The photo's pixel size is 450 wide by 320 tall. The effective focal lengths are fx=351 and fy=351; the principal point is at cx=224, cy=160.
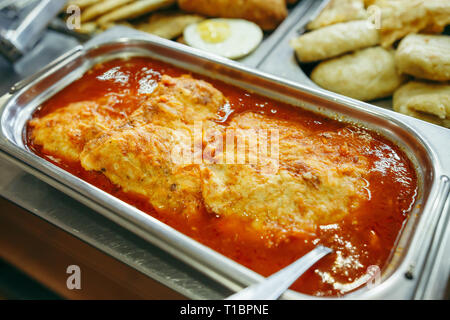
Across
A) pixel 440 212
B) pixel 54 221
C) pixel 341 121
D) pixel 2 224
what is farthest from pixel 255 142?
pixel 2 224

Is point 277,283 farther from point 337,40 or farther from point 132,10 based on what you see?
point 132,10

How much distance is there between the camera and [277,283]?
4.38 feet

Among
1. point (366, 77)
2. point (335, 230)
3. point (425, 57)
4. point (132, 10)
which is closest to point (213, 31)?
point (132, 10)

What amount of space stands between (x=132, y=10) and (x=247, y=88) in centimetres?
154

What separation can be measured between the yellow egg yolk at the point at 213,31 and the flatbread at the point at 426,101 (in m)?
1.47

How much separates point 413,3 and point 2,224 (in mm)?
3163

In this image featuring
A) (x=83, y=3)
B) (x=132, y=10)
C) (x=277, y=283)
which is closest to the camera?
(x=277, y=283)

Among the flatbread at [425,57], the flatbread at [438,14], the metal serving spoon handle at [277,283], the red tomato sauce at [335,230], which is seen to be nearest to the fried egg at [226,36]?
the red tomato sauce at [335,230]

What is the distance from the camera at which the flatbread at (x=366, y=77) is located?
2.52 m

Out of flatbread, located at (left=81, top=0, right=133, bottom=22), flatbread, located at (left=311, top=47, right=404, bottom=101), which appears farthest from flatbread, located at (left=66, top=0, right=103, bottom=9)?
flatbread, located at (left=311, top=47, right=404, bottom=101)

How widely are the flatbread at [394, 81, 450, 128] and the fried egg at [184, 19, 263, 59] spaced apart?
1.23 m

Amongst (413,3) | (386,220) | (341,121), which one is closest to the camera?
(386,220)

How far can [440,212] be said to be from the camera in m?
1.59

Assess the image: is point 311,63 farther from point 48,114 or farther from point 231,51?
→ point 48,114
